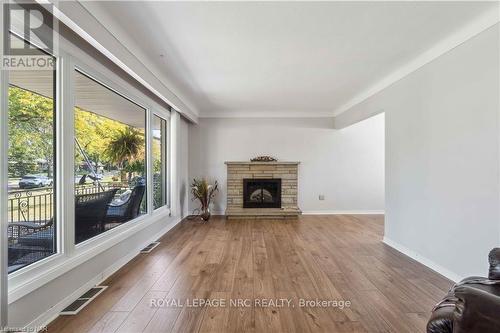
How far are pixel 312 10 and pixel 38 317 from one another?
330 cm

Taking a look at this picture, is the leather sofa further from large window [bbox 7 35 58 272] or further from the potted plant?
the potted plant

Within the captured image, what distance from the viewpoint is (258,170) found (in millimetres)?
5945

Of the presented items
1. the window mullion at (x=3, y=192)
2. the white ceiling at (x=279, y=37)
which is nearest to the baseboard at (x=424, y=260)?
the white ceiling at (x=279, y=37)

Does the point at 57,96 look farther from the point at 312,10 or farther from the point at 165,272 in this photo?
the point at 312,10

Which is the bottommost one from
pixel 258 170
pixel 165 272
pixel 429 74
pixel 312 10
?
pixel 165 272

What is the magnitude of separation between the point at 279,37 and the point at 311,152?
4013mm

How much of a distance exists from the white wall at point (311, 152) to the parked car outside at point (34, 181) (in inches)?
161

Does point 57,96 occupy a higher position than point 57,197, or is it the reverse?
point 57,96

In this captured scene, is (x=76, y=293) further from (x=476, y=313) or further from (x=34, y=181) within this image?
(x=476, y=313)

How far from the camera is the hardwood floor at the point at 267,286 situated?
190 centimetres

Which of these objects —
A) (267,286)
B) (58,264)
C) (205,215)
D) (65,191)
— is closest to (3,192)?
(65,191)

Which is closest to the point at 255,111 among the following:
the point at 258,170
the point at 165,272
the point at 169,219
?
the point at 258,170

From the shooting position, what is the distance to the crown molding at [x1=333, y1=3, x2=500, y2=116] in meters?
2.18

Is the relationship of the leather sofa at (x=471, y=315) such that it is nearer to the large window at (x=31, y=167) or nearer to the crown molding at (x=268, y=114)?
the large window at (x=31, y=167)
